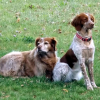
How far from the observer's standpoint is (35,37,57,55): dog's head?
742cm

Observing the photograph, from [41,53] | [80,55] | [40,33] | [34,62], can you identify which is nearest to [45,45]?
[41,53]

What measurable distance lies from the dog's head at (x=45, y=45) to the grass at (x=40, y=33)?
71cm

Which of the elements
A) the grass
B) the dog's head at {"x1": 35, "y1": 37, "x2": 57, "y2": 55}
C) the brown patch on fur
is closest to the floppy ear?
the brown patch on fur

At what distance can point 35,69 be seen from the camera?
7.77 meters

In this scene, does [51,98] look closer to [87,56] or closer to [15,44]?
[87,56]

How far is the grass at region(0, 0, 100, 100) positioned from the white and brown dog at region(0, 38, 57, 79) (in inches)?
12.7

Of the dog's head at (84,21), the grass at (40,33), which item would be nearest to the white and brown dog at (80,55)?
the dog's head at (84,21)

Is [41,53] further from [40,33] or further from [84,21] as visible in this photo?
[40,33]

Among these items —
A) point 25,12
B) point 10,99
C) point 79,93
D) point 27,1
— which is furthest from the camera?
point 27,1

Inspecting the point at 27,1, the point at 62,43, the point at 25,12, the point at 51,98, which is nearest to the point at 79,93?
the point at 51,98

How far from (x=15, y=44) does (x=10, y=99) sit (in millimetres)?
4653

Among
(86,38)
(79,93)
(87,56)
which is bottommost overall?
(79,93)

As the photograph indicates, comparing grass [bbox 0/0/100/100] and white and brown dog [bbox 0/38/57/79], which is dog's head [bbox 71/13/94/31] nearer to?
white and brown dog [bbox 0/38/57/79]

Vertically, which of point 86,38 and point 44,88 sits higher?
point 86,38
